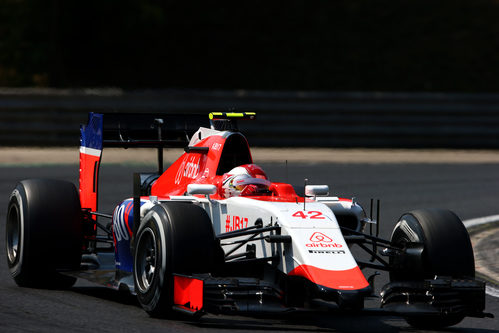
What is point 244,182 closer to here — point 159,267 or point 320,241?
point 320,241

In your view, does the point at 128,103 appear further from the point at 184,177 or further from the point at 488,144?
the point at 184,177

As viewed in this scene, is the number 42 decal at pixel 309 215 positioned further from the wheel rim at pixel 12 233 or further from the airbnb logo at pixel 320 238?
the wheel rim at pixel 12 233

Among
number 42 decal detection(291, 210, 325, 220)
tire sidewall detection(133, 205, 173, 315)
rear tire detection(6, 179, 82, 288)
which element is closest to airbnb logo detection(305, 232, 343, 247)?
number 42 decal detection(291, 210, 325, 220)

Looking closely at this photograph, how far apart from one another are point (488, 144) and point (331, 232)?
1763cm

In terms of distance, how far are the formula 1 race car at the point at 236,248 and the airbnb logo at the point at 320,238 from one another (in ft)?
0.03

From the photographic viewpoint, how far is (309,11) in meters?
33.5

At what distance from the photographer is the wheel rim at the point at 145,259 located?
7.96 m

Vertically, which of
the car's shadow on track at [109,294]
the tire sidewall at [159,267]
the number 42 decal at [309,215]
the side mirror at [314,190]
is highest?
the side mirror at [314,190]

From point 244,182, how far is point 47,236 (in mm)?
1810

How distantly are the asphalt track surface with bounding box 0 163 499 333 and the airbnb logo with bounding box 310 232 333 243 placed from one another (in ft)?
1.61

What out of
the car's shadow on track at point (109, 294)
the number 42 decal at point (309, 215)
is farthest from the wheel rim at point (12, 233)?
the number 42 decal at point (309, 215)

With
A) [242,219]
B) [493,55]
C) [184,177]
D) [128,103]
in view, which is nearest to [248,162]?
[184,177]

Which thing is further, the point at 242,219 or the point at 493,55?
the point at 493,55

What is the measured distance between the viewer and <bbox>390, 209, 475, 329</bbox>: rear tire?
788cm
